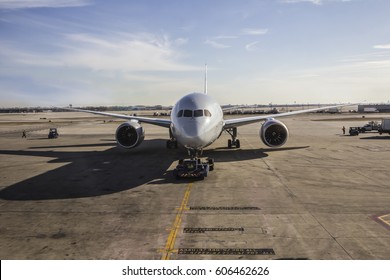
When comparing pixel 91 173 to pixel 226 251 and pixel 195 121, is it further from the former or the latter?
pixel 226 251

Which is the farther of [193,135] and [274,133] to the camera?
[274,133]

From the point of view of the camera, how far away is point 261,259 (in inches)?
347

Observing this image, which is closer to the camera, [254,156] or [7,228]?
[7,228]

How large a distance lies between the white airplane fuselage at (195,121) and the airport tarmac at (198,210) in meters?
2.25

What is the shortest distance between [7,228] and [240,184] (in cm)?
1058

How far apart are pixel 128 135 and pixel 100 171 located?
279 inches

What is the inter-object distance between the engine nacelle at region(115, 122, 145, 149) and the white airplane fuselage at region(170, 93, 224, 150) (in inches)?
255

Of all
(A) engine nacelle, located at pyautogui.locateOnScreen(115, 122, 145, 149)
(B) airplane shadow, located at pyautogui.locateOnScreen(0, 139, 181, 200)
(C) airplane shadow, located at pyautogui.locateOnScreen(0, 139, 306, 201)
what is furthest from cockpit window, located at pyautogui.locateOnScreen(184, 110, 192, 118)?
(A) engine nacelle, located at pyautogui.locateOnScreen(115, 122, 145, 149)

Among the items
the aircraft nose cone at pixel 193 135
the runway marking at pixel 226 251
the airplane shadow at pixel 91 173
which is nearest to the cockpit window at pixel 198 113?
the aircraft nose cone at pixel 193 135

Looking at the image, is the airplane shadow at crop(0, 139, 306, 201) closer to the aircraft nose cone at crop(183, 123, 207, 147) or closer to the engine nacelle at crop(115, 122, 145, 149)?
the engine nacelle at crop(115, 122, 145, 149)

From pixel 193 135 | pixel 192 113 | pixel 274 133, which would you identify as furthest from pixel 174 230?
pixel 274 133

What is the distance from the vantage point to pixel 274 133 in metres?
27.3

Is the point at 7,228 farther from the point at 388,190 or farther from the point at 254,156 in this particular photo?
the point at 254,156
